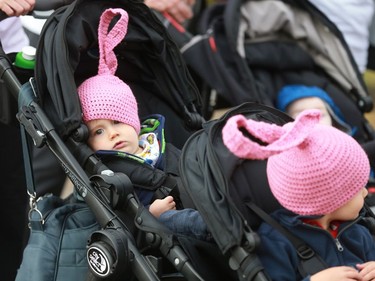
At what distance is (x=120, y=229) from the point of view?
2.96 m

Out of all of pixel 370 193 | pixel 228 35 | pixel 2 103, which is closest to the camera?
pixel 2 103

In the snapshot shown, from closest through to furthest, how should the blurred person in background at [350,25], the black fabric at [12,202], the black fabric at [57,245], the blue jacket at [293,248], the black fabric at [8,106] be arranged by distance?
the blue jacket at [293,248] → the black fabric at [57,245] → the black fabric at [8,106] → the black fabric at [12,202] → the blurred person in background at [350,25]

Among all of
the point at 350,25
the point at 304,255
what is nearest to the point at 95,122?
the point at 304,255

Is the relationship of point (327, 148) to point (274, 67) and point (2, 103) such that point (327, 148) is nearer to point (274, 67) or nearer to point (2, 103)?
point (2, 103)

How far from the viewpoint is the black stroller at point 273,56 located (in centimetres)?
490

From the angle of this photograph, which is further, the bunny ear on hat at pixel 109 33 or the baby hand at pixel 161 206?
the bunny ear on hat at pixel 109 33

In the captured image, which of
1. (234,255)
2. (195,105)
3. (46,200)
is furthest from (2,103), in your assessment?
(234,255)

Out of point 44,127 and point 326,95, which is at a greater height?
point 44,127

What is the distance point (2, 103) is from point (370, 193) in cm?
171

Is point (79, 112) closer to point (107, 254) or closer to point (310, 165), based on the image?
point (107, 254)

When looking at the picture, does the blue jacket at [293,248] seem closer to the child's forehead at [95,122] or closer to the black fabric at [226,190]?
the black fabric at [226,190]

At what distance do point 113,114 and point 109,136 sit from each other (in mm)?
81

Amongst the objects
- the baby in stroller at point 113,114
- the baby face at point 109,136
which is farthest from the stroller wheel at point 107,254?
the baby face at point 109,136

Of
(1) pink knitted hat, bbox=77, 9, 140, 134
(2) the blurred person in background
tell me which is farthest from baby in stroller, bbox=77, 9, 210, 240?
(2) the blurred person in background
